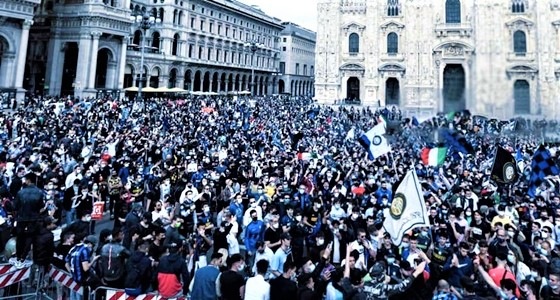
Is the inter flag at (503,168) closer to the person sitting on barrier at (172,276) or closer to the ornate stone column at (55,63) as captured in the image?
the person sitting on barrier at (172,276)

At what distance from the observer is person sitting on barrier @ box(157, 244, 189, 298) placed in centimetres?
640

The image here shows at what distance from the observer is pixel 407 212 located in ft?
25.9

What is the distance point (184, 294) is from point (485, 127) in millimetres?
23876

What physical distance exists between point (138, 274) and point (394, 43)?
45634 mm

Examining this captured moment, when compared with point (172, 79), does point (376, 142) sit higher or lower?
lower

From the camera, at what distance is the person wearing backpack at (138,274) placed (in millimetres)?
6410

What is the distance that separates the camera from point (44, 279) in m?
7.54

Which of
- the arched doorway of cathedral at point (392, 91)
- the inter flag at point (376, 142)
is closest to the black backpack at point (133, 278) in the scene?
the inter flag at point (376, 142)

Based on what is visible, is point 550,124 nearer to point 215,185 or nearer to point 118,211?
point 215,185

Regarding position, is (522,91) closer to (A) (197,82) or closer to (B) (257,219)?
(A) (197,82)

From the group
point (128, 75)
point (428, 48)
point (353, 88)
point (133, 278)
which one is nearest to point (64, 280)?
point (133, 278)

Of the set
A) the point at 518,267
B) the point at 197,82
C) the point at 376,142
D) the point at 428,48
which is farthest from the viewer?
the point at 197,82

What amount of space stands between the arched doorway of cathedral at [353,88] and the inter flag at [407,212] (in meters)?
42.1

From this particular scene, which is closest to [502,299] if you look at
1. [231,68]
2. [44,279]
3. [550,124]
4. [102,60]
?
[44,279]
